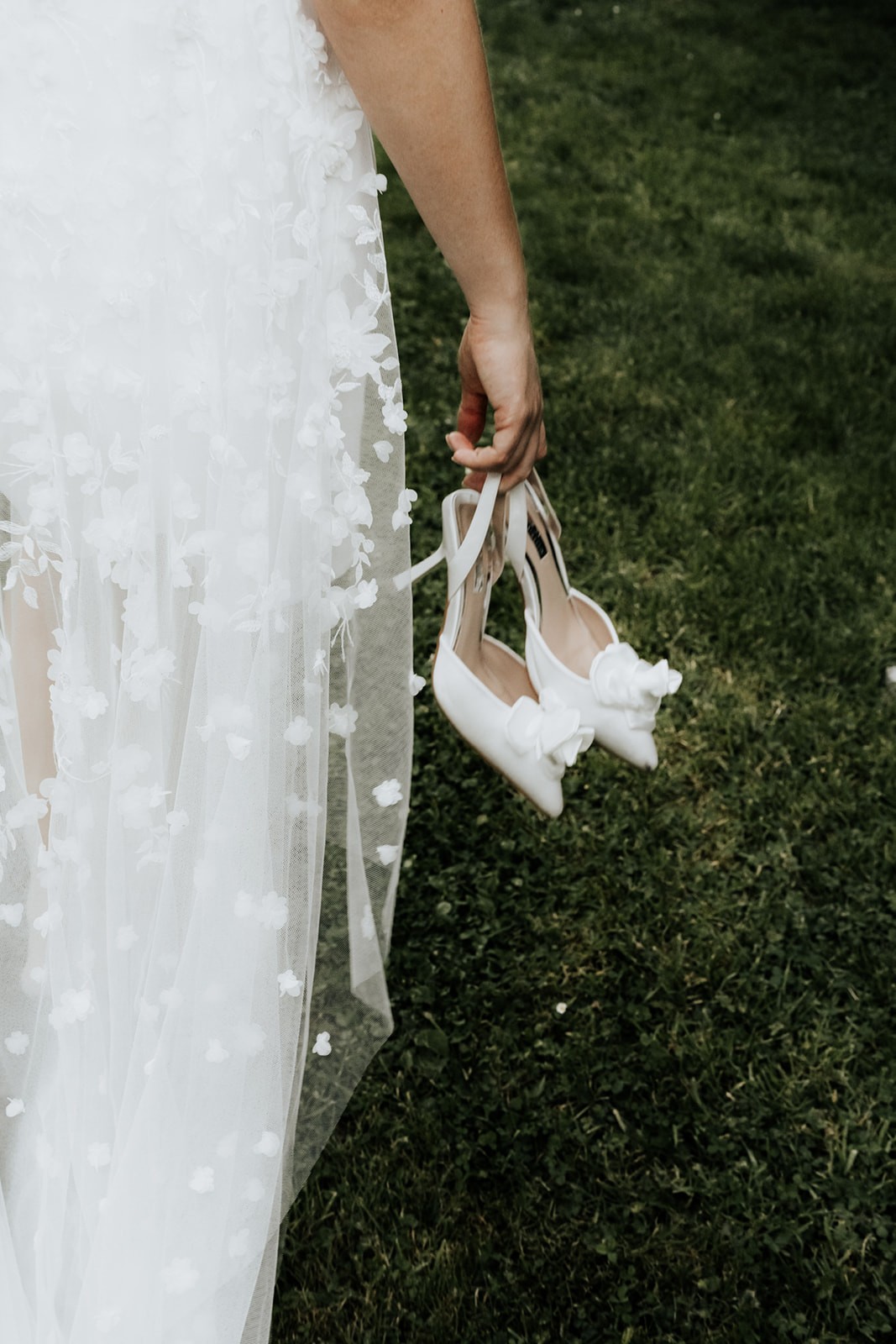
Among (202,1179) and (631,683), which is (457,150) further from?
(202,1179)

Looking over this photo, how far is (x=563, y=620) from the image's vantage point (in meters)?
2.01

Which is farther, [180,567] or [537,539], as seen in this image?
[537,539]

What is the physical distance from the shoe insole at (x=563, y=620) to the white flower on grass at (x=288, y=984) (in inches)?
32.0

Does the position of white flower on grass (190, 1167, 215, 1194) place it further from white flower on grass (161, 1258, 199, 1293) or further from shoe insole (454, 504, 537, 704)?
shoe insole (454, 504, 537, 704)

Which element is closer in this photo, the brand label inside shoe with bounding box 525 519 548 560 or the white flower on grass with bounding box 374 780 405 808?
the white flower on grass with bounding box 374 780 405 808

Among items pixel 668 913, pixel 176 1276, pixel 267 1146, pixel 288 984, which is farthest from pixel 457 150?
pixel 668 913

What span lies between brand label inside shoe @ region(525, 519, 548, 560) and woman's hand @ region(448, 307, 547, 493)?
→ 0.23 m

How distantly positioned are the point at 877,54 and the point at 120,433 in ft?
26.0

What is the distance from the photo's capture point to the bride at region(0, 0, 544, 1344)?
46.4 inches

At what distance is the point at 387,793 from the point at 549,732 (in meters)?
0.35

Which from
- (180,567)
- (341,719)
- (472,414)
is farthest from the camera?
(472,414)

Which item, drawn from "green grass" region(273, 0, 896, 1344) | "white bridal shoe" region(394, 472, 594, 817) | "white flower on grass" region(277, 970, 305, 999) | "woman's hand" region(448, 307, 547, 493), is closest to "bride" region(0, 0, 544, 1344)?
"white flower on grass" region(277, 970, 305, 999)

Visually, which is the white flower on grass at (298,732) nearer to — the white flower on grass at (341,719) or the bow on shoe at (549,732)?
the white flower on grass at (341,719)

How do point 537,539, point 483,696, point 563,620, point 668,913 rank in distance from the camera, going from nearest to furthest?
point 483,696
point 537,539
point 563,620
point 668,913
